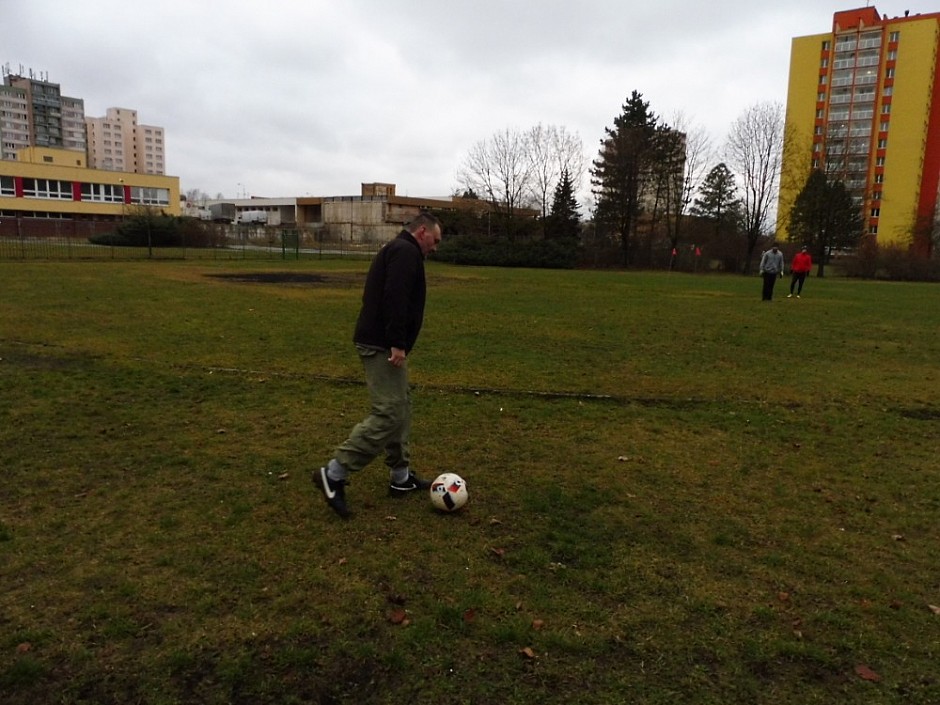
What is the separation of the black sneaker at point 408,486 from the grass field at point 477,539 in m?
0.14

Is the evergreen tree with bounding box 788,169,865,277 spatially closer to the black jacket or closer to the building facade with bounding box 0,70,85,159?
the black jacket

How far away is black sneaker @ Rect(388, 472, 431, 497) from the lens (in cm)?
471

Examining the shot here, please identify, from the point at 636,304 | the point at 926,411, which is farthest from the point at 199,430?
the point at 636,304

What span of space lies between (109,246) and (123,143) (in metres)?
131

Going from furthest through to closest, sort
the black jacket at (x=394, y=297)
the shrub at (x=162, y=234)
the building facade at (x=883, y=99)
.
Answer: the building facade at (x=883, y=99), the shrub at (x=162, y=234), the black jacket at (x=394, y=297)

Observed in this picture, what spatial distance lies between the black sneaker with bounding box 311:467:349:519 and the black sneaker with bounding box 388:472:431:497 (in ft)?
1.39

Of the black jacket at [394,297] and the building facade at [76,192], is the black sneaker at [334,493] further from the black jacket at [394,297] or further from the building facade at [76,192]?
the building facade at [76,192]

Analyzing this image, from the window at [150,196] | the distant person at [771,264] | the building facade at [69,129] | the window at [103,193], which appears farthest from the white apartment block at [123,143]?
the distant person at [771,264]

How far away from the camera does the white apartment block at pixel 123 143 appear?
5778 inches

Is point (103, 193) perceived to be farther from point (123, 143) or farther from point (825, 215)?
point (123, 143)

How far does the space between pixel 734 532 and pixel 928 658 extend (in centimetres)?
134

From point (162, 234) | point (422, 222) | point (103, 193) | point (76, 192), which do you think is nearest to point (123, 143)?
point (103, 193)

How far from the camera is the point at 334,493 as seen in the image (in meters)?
4.37

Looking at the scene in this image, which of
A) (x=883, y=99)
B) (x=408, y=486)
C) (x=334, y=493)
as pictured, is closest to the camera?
(x=334, y=493)
